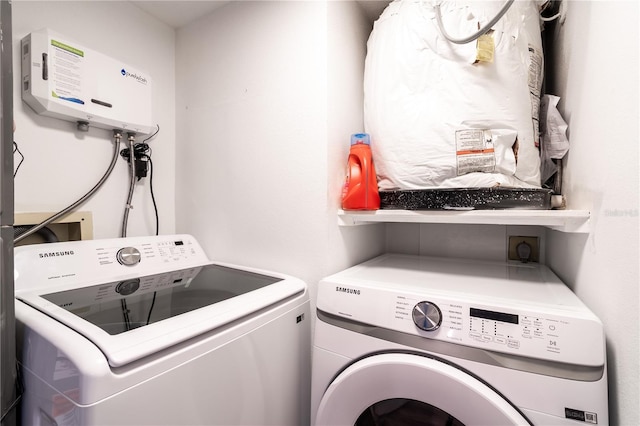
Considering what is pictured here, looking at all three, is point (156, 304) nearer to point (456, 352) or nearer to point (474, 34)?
point (456, 352)

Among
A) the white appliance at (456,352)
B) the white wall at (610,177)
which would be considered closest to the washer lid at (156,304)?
the white appliance at (456,352)

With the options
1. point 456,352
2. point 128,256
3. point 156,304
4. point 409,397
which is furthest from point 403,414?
point 128,256

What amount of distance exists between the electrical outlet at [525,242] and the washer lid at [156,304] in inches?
38.4

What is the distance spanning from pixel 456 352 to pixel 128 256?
122cm

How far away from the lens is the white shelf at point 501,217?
74 centimetres

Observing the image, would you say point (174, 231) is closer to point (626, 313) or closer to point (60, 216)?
point (60, 216)

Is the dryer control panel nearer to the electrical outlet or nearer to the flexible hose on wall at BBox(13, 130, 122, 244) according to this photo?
the electrical outlet

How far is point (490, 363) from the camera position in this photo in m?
0.64

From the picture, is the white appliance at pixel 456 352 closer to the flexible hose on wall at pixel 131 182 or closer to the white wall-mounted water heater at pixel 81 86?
the flexible hose on wall at pixel 131 182

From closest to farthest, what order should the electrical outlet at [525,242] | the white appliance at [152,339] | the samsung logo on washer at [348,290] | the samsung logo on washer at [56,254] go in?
the white appliance at [152,339]
the samsung logo on washer at [348,290]
the samsung logo on washer at [56,254]
the electrical outlet at [525,242]

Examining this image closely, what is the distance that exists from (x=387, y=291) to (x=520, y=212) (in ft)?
1.47

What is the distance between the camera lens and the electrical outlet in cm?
122

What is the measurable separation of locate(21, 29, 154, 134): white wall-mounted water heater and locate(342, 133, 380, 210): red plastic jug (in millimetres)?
1084

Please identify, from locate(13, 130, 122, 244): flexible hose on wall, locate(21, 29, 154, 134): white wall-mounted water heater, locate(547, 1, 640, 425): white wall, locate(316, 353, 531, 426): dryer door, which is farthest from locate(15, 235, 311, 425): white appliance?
locate(547, 1, 640, 425): white wall
